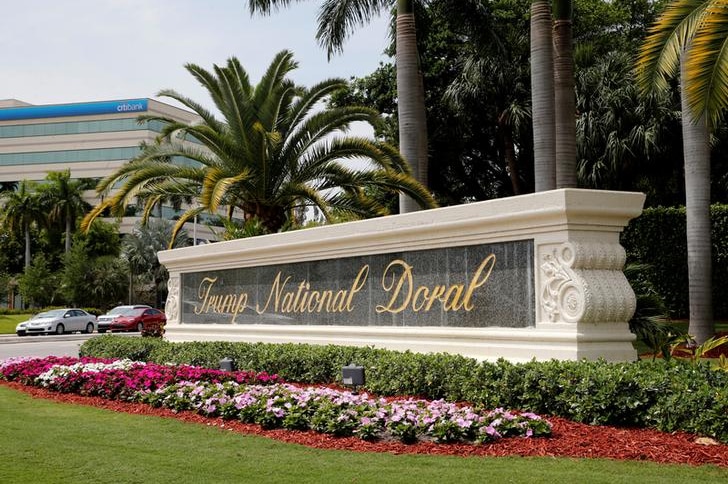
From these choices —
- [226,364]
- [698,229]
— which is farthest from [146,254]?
[226,364]

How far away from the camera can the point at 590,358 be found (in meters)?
9.10

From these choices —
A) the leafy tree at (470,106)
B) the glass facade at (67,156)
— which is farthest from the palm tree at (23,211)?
the leafy tree at (470,106)

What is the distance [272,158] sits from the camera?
722 inches

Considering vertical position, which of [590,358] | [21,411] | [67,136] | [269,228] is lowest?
[21,411]

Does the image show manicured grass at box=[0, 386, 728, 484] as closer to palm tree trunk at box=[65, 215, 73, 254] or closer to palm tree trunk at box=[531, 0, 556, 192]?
palm tree trunk at box=[531, 0, 556, 192]

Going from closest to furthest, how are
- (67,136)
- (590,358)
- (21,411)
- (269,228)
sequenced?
(590,358) < (21,411) < (269,228) < (67,136)

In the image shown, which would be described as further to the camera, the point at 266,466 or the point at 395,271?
the point at 395,271

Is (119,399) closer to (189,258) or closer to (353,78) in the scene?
(189,258)

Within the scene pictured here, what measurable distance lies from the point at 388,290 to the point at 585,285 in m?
3.74

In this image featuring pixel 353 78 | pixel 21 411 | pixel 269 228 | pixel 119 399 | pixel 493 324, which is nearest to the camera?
pixel 493 324

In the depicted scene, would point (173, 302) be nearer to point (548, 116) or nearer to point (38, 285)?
point (548, 116)

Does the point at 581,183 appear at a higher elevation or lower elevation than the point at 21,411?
higher

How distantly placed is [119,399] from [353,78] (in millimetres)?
26318

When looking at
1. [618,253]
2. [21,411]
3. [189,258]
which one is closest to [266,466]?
[618,253]
